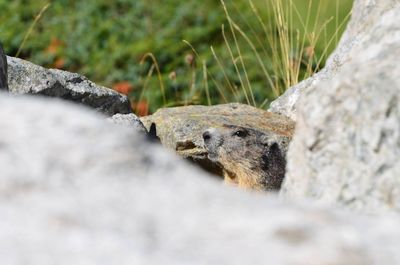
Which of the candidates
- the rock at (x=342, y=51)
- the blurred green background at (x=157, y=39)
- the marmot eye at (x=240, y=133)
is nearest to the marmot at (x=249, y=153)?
the marmot eye at (x=240, y=133)

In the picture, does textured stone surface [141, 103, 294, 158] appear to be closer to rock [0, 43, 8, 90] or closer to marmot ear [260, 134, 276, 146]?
marmot ear [260, 134, 276, 146]

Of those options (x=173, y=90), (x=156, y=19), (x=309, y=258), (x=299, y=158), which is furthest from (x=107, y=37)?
(x=309, y=258)

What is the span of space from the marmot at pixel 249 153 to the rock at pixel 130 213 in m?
2.89

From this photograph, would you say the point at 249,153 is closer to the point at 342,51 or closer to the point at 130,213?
the point at 342,51

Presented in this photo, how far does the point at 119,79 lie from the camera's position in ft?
35.6

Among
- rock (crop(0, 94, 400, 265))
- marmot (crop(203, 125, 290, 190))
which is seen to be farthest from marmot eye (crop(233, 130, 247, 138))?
rock (crop(0, 94, 400, 265))

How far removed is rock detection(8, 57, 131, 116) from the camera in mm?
5160

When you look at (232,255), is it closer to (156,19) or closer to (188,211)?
(188,211)

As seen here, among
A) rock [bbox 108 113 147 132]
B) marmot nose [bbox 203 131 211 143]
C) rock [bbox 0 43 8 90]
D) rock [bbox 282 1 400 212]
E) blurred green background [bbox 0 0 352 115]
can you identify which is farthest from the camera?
blurred green background [bbox 0 0 352 115]

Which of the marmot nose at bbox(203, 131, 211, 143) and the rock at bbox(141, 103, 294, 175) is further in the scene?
the rock at bbox(141, 103, 294, 175)

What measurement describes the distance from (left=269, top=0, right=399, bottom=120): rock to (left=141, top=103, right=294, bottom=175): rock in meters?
0.14

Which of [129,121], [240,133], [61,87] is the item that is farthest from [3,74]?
[240,133]

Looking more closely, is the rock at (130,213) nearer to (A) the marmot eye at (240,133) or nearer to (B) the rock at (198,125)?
(A) the marmot eye at (240,133)

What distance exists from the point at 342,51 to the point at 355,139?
325 cm
